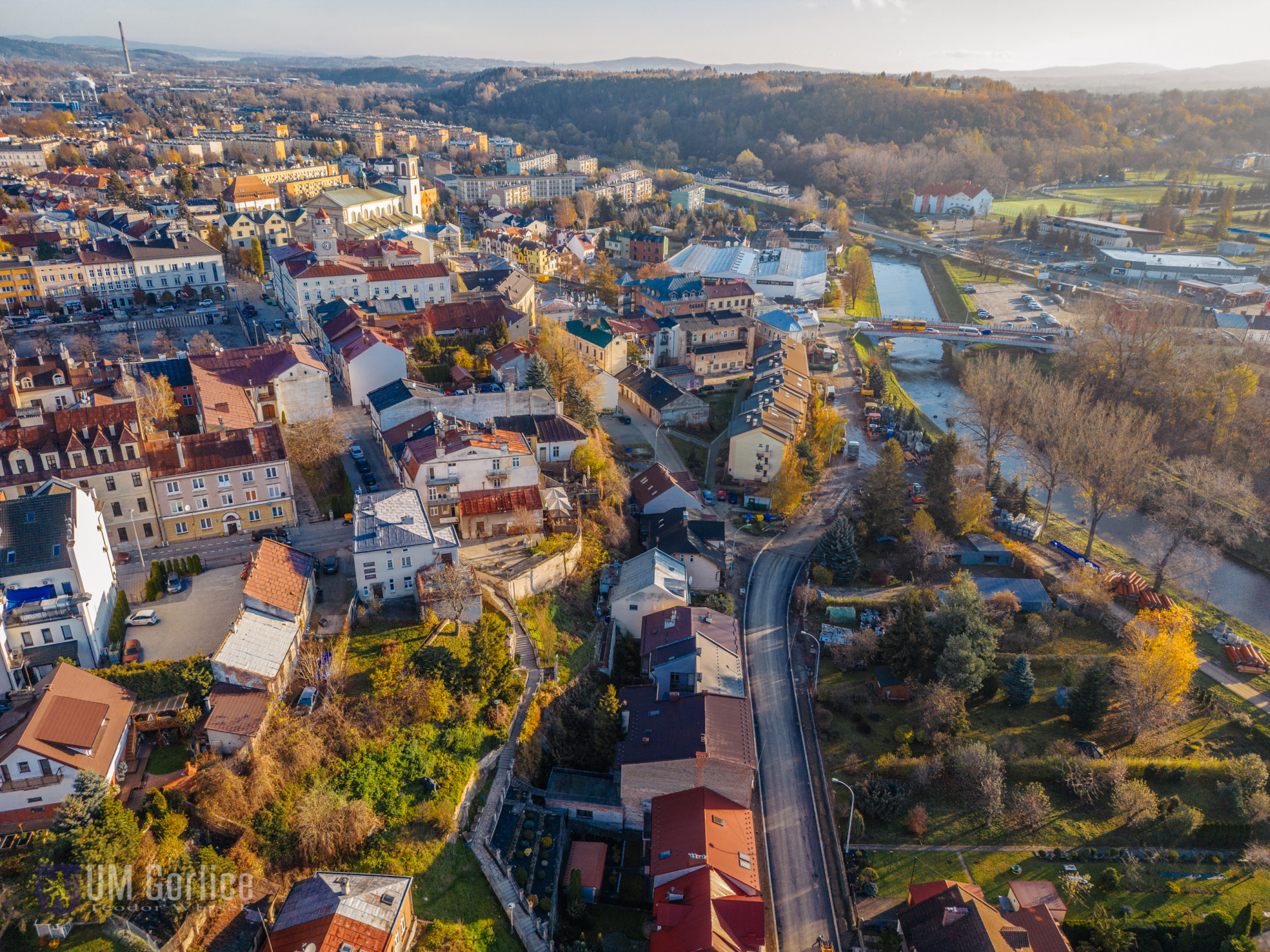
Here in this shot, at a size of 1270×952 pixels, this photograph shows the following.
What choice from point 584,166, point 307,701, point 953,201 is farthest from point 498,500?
point 584,166

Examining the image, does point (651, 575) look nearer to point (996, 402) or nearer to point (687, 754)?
point (687, 754)

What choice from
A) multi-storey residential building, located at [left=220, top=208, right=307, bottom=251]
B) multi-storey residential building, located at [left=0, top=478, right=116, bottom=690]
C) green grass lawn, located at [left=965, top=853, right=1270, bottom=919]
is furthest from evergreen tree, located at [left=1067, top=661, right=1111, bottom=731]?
multi-storey residential building, located at [left=220, top=208, right=307, bottom=251]

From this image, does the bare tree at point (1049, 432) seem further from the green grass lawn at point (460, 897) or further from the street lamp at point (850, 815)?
the green grass lawn at point (460, 897)

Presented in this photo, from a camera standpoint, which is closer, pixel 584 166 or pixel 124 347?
pixel 124 347

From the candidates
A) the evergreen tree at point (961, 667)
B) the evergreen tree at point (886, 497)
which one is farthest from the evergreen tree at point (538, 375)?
the evergreen tree at point (961, 667)

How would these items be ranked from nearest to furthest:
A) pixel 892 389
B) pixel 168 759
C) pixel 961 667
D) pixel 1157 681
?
pixel 168 759 → pixel 1157 681 → pixel 961 667 → pixel 892 389

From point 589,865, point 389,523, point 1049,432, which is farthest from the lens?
point 1049,432

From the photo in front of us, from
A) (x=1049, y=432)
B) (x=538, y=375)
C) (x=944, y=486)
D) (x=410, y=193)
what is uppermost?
(x=410, y=193)

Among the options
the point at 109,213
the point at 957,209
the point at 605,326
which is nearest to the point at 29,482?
the point at 605,326
